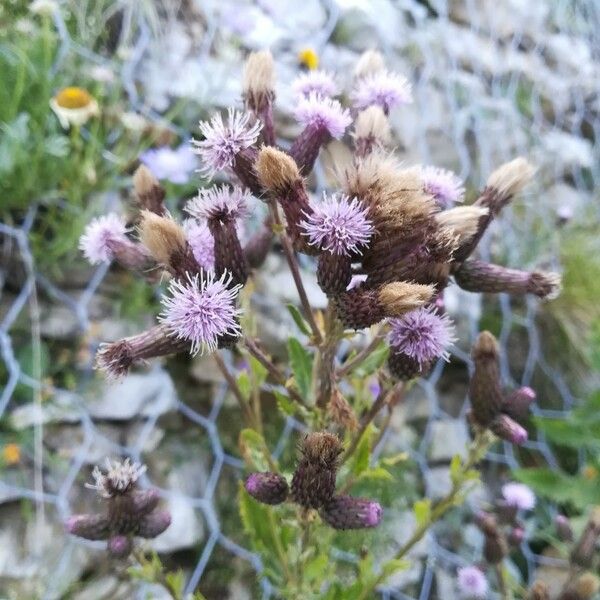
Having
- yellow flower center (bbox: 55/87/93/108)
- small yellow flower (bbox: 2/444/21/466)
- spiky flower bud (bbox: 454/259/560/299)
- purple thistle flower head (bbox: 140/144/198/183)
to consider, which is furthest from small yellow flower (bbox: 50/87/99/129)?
spiky flower bud (bbox: 454/259/560/299)

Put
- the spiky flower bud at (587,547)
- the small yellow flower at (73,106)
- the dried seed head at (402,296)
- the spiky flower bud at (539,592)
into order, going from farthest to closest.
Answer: the small yellow flower at (73,106) < the spiky flower bud at (587,547) < the spiky flower bud at (539,592) < the dried seed head at (402,296)

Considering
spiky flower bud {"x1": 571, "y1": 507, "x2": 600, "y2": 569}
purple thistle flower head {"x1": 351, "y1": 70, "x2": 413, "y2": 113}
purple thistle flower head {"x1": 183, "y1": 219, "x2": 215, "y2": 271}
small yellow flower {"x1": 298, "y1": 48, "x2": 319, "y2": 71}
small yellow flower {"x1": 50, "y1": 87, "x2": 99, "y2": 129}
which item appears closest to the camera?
purple thistle flower head {"x1": 183, "y1": 219, "x2": 215, "y2": 271}

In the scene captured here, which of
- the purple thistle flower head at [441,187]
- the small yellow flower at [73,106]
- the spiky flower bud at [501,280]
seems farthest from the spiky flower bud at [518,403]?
the small yellow flower at [73,106]

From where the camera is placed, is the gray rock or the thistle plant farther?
the gray rock

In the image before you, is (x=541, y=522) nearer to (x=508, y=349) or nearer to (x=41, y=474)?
(x=508, y=349)

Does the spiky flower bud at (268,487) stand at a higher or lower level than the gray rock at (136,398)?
higher

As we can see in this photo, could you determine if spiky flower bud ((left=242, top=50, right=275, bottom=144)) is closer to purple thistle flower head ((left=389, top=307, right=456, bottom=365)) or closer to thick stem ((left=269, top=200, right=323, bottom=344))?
thick stem ((left=269, top=200, right=323, bottom=344))

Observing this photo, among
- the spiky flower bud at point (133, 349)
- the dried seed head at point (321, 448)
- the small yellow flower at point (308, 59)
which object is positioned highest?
the spiky flower bud at point (133, 349)

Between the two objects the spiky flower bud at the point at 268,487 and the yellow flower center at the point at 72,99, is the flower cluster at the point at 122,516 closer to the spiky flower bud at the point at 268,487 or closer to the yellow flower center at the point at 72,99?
the spiky flower bud at the point at 268,487
